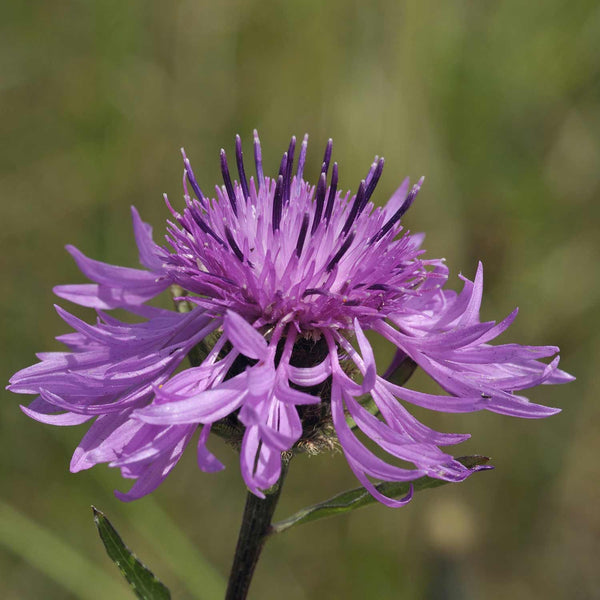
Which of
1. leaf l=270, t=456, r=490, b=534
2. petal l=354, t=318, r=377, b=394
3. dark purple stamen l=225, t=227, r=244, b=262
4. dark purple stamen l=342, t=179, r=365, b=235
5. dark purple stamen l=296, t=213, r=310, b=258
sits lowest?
leaf l=270, t=456, r=490, b=534

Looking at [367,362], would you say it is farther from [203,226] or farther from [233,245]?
[203,226]

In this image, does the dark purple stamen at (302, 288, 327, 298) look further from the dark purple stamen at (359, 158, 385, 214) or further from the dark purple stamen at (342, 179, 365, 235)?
the dark purple stamen at (359, 158, 385, 214)

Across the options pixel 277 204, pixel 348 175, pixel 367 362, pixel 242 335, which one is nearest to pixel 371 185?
pixel 277 204

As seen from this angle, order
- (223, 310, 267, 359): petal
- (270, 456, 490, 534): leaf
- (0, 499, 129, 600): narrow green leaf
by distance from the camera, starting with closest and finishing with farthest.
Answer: (223, 310, 267, 359): petal < (270, 456, 490, 534): leaf < (0, 499, 129, 600): narrow green leaf

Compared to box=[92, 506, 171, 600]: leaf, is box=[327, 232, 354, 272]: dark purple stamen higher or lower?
higher

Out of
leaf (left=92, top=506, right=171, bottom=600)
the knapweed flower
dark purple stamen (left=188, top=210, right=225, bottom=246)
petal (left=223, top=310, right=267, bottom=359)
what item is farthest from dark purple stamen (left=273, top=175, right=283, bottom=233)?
leaf (left=92, top=506, right=171, bottom=600)

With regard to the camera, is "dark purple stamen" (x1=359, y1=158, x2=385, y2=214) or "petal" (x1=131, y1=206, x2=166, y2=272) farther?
"petal" (x1=131, y1=206, x2=166, y2=272)

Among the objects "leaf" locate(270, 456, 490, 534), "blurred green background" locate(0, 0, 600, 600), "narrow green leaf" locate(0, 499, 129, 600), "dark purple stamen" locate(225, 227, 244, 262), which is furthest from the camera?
"blurred green background" locate(0, 0, 600, 600)
